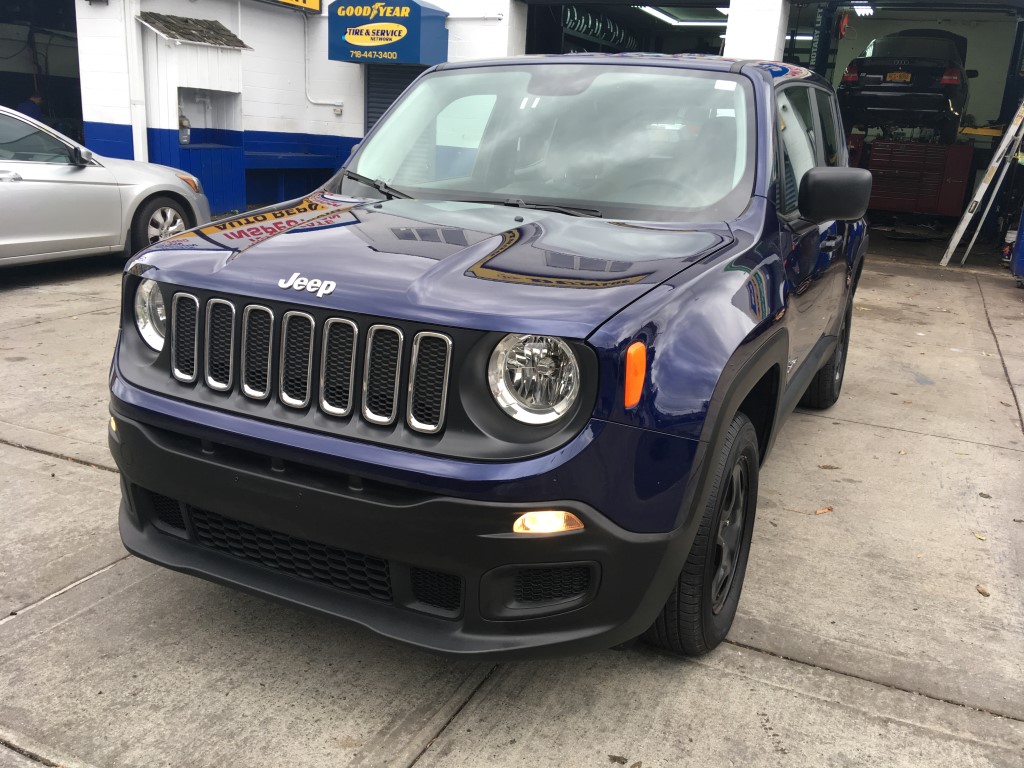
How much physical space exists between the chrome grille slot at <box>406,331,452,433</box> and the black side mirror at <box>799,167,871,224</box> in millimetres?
1704

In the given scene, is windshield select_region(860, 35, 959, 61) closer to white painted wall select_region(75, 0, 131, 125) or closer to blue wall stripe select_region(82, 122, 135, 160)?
white painted wall select_region(75, 0, 131, 125)

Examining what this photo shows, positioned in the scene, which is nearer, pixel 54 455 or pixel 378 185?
pixel 378 185

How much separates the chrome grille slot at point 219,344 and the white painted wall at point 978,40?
2101 cm

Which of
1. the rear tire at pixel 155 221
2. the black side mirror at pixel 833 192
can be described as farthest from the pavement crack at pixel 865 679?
the rear tire at pixel 155 221

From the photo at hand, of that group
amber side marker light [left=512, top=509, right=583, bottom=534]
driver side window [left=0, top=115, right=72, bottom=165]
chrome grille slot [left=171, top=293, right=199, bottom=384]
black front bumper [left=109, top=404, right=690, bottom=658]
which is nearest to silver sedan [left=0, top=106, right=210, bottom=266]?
driver side window [left=0, top=115, right=72, bottom=165]

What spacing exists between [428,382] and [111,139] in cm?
1168

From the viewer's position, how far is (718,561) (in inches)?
109

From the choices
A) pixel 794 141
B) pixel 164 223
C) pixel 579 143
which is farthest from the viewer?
pixel 164 223

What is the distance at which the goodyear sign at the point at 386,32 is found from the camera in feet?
42.2

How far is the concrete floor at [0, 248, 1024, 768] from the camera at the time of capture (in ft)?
7.83

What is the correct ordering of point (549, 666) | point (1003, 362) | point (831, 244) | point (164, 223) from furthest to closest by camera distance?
point (164, 223) < point (1003, 362) < point (831, 244) < point (549, 666)

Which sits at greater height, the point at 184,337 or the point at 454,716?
the point at 184,337

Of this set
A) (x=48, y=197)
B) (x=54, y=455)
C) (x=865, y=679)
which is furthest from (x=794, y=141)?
(x=48, y=197)

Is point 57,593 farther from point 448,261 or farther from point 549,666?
point 448,261
